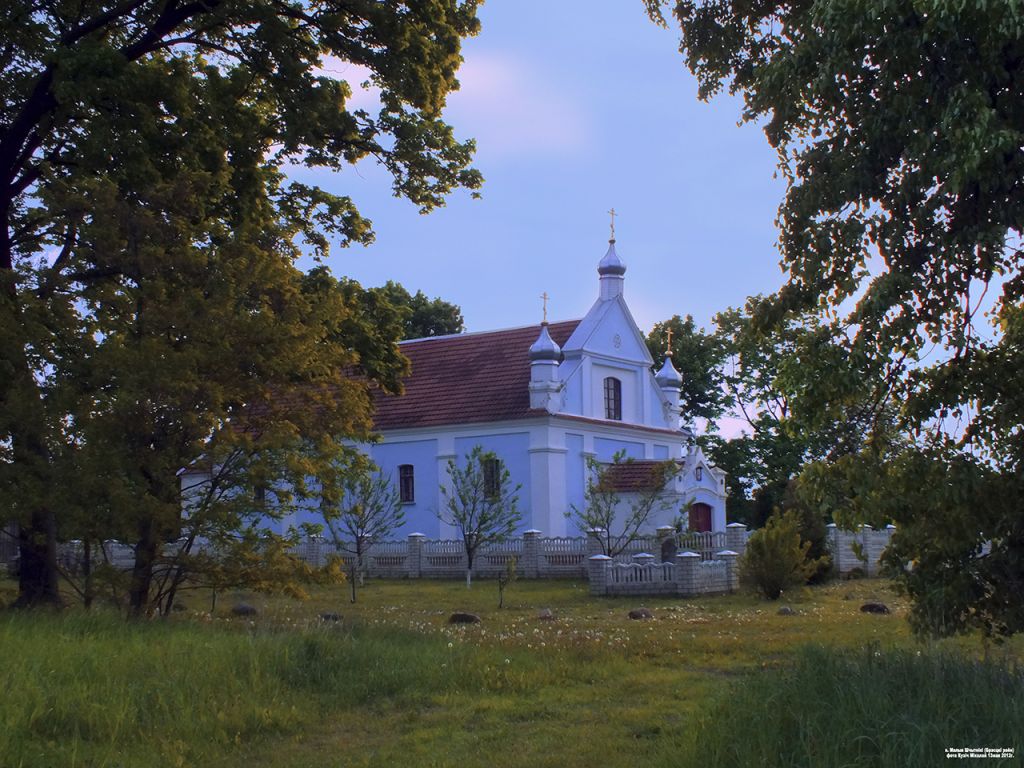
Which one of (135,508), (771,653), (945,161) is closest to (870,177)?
(945,161)

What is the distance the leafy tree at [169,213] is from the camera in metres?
12.9

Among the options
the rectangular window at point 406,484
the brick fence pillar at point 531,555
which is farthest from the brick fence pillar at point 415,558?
the rectangular window at point 406,484

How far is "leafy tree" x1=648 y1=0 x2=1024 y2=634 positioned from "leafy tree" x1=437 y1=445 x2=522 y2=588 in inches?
843

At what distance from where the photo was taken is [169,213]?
14305 millimetres

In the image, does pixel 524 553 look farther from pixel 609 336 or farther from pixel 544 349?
pixel 609 336

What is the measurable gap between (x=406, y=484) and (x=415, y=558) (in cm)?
626

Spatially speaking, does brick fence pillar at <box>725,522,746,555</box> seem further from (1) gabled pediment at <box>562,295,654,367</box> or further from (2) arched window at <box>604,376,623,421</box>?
(1) gabled pediment at <box>562,295,654,367</box>

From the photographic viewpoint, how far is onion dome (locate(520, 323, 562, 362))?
37719 millimetres

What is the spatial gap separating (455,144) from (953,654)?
13725 mm

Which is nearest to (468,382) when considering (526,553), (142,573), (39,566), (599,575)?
(526,553)

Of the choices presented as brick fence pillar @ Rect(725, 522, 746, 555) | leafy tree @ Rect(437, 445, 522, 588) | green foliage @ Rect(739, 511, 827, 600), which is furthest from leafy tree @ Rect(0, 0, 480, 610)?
brick fence pillar @ Rect(725, 522, 746, 555)

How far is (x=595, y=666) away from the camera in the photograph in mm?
11578

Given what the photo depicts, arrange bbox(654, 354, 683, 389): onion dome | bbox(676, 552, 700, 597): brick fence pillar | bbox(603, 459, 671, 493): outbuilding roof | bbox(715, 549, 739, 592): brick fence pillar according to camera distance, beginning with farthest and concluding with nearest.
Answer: bbox(654, 354, 683, 389): onion dome, bbox(603, 459, 671, 493): outbuilding roof, bbox(715, 549, 739, 592): brick fence pillar, bbox(676, 552, 700, 597): brick fence pillar

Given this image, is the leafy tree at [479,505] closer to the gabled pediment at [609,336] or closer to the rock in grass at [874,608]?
the gabled pediment at [609,336]
